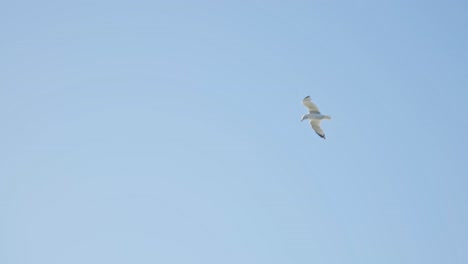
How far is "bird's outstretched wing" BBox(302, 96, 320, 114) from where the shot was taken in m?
60.8

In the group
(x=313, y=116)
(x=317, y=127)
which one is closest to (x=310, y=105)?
(x=313, y=116)

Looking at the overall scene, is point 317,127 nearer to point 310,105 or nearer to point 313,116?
point 313,116

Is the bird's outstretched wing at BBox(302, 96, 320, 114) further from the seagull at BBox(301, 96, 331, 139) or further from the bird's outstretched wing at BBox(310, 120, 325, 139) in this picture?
the bird's outstretched wing at BBox(310, 120, 325, 139)

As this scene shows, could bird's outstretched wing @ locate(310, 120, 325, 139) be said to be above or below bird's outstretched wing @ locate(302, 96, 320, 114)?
below

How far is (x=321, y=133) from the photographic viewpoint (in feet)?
205

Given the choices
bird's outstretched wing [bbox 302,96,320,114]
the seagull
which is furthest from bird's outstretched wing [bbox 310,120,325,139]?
bird's outstretched wing [bbox 302,96,320,114]

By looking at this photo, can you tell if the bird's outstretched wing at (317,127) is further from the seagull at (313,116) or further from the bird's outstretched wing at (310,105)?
the bird's outstretched wing at (310,105)

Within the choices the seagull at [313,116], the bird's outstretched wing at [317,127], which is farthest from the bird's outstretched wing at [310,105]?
the bird's outstretched wing at [317,127]

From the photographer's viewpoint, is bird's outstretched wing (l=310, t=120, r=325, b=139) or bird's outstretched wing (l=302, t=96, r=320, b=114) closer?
bird's outstretched wing (l=302, t=96, r=320, b=114)

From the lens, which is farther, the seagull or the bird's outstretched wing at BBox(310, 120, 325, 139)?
the bird's outstretched wing at BBox(310, 120, 325, 139)

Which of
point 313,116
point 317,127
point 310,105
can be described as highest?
point 310,105

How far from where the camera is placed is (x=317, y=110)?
61.1 m

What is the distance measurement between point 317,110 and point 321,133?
251 cm

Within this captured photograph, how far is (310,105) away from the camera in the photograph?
200ft
